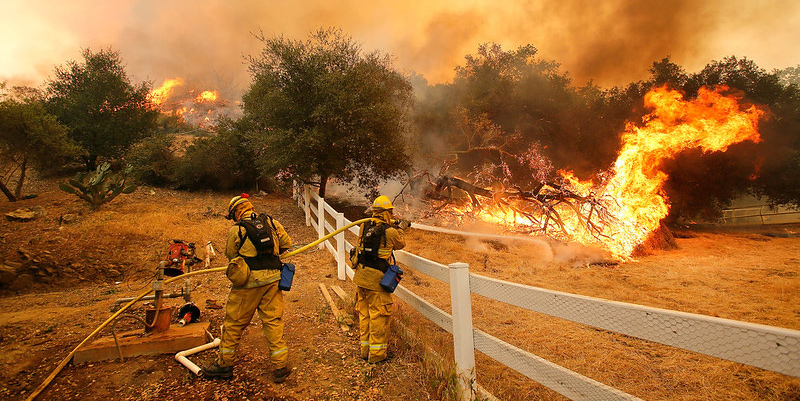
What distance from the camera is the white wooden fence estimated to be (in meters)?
1.48

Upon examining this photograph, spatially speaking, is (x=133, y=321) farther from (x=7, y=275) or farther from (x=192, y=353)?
(x=7, y=275)

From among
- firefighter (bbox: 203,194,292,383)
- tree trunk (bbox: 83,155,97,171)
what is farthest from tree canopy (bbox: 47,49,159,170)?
firefighter (bbox: 203,194,292,383)

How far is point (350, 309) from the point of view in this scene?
5887mm

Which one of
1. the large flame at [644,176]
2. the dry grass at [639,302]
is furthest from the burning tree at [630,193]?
the dry grass at [639,302]

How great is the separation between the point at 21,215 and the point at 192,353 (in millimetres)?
10667

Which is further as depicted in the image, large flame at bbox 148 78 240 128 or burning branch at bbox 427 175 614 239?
large flame at bbox 148 78 240 128

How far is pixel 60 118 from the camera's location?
55.3 feet

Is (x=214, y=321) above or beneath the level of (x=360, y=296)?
beneath

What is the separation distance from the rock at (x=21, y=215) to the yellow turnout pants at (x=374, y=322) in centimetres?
1215

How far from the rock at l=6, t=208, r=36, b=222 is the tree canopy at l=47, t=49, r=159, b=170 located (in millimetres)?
6912

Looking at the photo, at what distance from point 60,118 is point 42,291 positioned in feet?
46.1

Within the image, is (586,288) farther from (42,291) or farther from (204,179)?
(204,179)

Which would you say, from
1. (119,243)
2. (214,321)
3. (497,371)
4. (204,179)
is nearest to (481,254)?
(497,371)

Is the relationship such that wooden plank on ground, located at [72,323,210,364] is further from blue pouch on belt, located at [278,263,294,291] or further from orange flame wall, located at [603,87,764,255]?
orange flame wall, located at [603,87,764,255]
